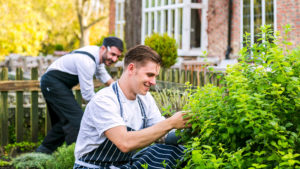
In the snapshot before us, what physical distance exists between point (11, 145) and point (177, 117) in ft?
14.7

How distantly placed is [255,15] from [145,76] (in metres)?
9.97

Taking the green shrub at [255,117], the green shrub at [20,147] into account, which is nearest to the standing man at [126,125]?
the green shrub at [255,117]

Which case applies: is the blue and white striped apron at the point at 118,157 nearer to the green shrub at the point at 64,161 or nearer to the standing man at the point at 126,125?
the standing man at the point at 126,125

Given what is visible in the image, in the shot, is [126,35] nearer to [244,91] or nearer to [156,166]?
[156,166]

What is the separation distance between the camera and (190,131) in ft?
9.55

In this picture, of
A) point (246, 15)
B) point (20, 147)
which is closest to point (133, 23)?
point (246, 15)

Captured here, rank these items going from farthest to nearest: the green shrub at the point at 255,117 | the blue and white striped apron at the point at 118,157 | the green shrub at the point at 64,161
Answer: the green shrub at the point at 64,161, the blue and white striped apron at the point at 118,157, the green shrub at the point at 255,117

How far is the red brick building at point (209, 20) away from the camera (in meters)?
11.7

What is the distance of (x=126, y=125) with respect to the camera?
3.33m

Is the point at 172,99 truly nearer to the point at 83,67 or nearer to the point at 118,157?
the point at 83,67

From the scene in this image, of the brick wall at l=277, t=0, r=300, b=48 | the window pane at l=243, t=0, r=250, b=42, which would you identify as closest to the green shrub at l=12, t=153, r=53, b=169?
the brick wall at l=277, t=0, r=300, b=48

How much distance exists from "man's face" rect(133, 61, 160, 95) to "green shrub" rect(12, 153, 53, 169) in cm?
241

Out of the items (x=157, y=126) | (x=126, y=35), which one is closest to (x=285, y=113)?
(x=157, y=126)

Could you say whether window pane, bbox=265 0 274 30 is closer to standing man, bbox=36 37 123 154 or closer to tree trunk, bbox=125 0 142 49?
tree trunk, bbox=125 0 142 49
